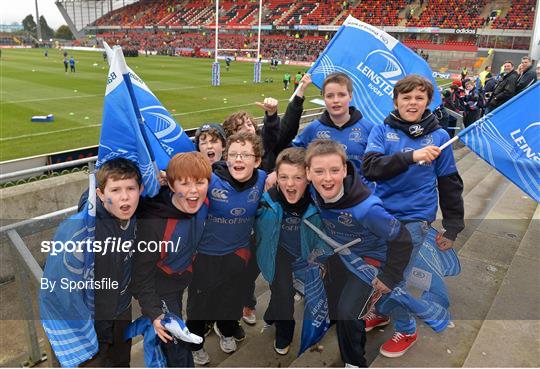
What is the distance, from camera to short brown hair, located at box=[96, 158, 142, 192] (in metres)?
2.46

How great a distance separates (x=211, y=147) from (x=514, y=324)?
2.66 metres

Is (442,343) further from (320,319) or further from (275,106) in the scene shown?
(275,106)

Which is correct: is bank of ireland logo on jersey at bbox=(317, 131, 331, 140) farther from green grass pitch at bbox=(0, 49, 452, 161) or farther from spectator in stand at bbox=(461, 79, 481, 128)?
green grass pitch at bbox=(0, 49, 452, 161)

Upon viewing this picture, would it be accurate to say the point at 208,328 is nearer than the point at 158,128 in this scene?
No

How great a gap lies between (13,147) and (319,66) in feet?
34.3

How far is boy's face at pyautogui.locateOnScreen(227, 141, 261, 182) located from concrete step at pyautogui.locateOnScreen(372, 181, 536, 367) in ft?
5.15

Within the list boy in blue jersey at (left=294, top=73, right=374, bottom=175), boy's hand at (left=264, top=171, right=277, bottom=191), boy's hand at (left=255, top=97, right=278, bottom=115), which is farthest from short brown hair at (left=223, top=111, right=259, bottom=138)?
boy's hand at (left=264, top=171, right=277, bottom=191)

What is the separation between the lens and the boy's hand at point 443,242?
10.4ft

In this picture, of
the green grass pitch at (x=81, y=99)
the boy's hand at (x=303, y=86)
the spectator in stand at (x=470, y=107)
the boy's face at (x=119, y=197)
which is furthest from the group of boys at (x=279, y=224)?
the green grass pitch at (x=81, y=99)

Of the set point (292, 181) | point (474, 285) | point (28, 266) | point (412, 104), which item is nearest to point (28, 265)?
point (28, 266)

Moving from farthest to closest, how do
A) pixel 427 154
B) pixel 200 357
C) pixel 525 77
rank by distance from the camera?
pixel 525 77, pixel 200 357, pixel 427 154

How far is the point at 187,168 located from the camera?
2557mm

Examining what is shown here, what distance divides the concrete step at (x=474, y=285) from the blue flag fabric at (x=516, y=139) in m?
Result: 1.14

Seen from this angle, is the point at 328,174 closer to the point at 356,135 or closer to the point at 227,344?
the point at 356,135
